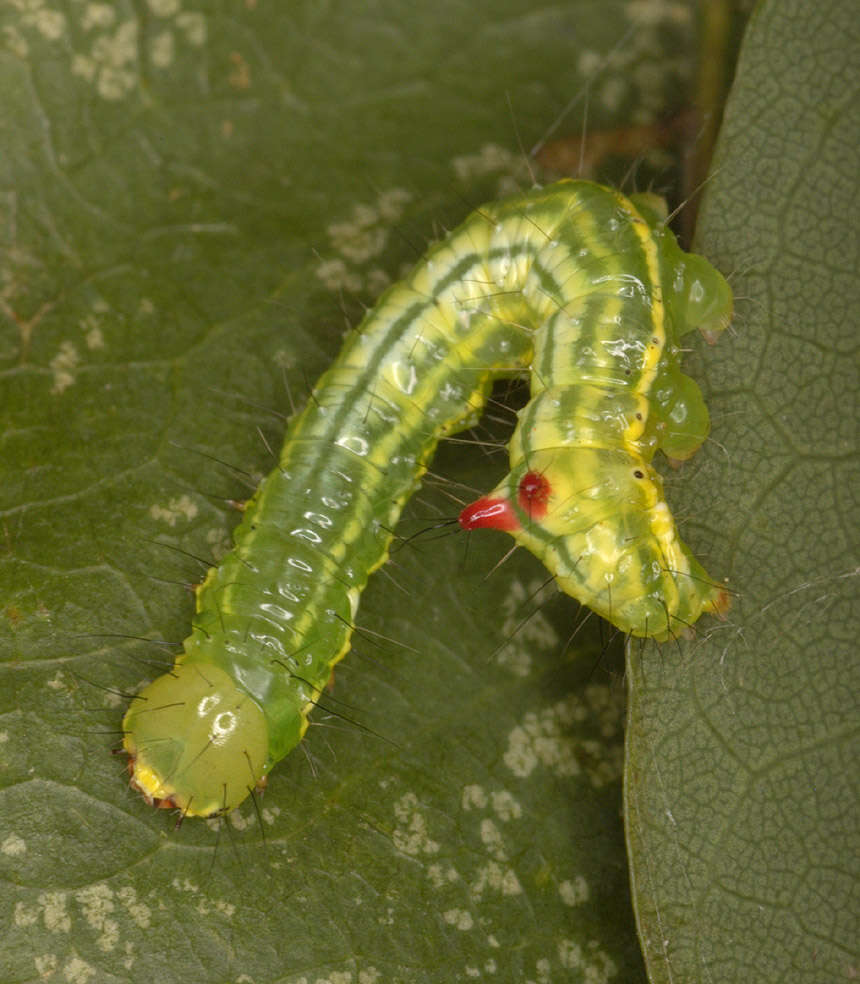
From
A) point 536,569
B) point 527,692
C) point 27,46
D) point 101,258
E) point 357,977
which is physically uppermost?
point 27,46

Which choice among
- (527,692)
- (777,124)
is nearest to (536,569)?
(527,692)

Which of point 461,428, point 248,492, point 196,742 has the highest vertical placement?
point 461,428

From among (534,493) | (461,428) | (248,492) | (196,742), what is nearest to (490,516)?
(534,493)

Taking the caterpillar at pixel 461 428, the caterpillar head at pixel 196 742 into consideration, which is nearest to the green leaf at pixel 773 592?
the caterpillar at pixel 461 428

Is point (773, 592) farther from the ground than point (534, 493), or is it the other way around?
point (534, 493)

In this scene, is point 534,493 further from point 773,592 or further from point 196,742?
point 196,742

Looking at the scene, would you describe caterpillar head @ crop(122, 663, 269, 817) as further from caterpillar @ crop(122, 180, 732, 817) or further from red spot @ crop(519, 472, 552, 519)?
red spot @ crop(519, 472, 552, 519)

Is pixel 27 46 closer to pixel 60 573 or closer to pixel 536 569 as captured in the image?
pixel 60 573
